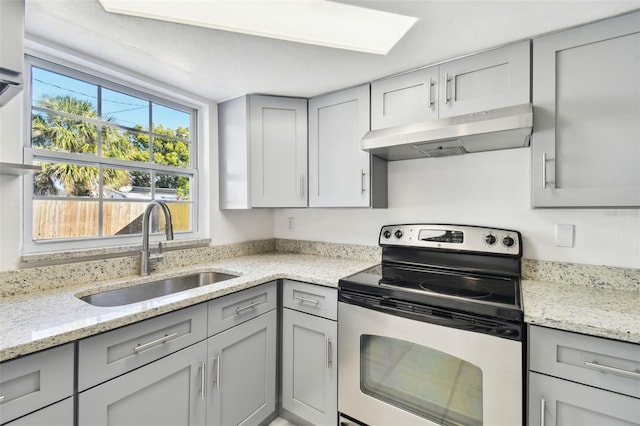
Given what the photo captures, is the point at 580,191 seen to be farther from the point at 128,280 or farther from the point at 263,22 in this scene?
the point at 128,280

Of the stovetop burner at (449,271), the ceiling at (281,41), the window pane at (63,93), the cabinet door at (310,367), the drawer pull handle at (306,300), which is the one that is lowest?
the cabinet door at (310,367)

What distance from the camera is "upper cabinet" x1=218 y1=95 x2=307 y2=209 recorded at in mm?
2051

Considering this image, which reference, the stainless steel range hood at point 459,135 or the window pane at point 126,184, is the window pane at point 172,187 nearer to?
the window pane at point 126,184

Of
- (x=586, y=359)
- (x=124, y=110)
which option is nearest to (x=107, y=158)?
(x=124, y=110)

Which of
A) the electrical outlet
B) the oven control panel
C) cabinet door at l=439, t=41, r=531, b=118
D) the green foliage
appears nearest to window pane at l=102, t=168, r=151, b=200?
the green foliage

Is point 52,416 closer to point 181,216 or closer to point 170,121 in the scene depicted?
point 181,216

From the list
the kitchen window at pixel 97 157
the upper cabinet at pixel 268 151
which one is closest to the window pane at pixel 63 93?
the kitchen window at pixel 97 157

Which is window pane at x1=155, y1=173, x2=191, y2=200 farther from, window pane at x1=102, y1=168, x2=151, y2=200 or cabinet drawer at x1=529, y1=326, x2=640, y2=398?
cabinet drawer at x1=529, y1=326, x2=640, y2=398

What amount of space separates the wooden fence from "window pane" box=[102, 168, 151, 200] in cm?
5

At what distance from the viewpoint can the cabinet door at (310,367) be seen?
1.56 m

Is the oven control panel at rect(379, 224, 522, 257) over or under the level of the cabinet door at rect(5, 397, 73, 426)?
over

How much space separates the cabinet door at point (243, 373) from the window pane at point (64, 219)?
3.18ft

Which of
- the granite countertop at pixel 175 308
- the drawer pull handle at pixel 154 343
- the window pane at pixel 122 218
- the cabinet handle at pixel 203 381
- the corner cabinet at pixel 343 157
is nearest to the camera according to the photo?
the granite countertop at pixel 175 308

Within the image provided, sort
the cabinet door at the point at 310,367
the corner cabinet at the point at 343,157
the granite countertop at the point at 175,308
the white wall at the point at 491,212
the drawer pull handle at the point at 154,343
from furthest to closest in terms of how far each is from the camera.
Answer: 1. the corner cabinet at the point at 343,157
2. the cabinet door at the point at 310,367
3. the white wall at the point at 491,212
4. the drawer pull handle at the point at 154,343
5. the granite countertop at the point at 175,308
